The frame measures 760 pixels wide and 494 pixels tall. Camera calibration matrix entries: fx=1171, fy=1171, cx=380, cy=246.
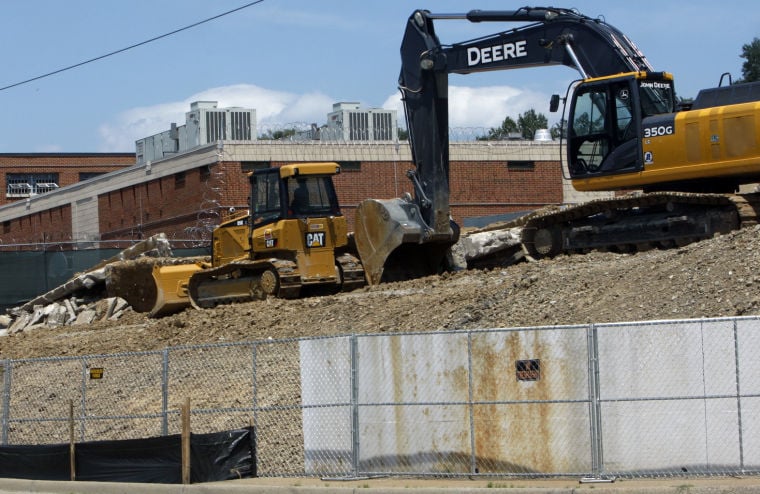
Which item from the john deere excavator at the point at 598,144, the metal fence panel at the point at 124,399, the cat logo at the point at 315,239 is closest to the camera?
the metal fence panel at the point at 124,399

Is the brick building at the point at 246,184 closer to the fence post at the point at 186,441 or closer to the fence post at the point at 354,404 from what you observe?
the fence post at the point at 186,441

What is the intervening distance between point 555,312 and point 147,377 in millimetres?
6813

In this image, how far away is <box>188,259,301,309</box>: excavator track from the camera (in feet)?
77.8

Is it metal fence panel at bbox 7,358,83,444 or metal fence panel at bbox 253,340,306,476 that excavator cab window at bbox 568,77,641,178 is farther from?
metal fence panel at bbox 7,358,83,444

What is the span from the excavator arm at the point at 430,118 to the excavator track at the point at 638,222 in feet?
7.33

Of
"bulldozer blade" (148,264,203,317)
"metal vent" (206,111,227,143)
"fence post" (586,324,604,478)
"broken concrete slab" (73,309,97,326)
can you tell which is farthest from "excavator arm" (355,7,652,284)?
"metal vent" (206,111,227,143)

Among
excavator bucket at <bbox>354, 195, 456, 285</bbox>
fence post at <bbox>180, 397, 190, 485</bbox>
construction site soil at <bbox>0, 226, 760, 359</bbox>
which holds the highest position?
excavator bucket at <bbox>354, 195, 456, 285</bbox>

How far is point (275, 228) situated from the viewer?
78.7ft

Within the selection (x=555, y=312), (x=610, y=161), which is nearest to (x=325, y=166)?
(x=610, y=161)

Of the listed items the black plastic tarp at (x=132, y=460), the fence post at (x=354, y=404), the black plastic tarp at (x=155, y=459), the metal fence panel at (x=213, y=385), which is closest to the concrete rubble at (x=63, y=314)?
the metal fence panel at (x=213, y=385)

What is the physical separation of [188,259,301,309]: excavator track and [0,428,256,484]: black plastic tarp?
8.65m

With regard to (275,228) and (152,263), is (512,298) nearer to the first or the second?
(275,228)

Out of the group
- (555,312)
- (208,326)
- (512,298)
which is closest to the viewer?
(555,312)

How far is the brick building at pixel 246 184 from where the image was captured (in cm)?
4706
